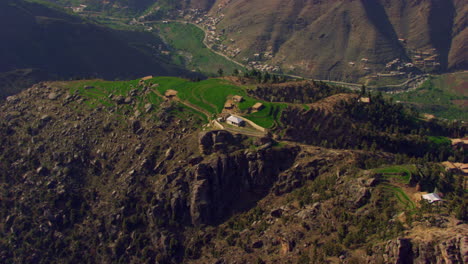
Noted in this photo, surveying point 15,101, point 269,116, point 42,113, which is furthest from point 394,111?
point 15,101

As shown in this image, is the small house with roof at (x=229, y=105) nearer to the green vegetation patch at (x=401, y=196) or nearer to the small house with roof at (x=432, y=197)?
the green vegetation patch at (x=401, y=196)

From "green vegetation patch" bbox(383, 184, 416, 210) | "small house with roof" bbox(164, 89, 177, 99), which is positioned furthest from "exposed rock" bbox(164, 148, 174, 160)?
"green vegetation patch" bbox(383, 184, 416, 210)

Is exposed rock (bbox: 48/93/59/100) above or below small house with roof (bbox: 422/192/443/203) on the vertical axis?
below

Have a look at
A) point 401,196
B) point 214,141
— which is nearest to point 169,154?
point 214,141

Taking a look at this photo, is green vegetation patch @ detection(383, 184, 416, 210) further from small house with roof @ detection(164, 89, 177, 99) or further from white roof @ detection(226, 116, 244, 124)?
small house with roof @ detection(164, 89, 177, 99)

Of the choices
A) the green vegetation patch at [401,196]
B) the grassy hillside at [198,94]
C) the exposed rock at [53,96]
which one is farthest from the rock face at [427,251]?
the exposed rock at [53,96]

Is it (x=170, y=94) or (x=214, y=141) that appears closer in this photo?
(x=214, y=141)

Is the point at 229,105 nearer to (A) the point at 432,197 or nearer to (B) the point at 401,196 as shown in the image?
(B) the point at 401,196

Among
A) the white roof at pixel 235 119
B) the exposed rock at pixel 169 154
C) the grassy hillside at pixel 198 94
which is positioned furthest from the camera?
the grassy hillside at pixel 198 94

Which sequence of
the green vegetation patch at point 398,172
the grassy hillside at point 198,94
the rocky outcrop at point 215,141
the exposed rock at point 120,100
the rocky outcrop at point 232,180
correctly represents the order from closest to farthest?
the green vegetation patch at point 398,172 → the rocky outcrop at point 232,180 → the rocky outcrop at point 215,141 → the grassy hillside at point 198,94 → the exposed rock at point 120,100
